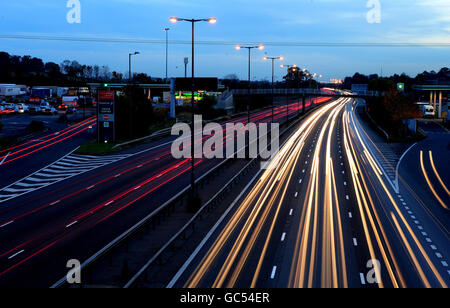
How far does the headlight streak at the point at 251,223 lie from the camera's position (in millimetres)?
17766

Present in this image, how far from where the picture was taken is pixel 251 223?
82.2ft

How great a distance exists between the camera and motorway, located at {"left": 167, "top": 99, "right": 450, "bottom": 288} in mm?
17531

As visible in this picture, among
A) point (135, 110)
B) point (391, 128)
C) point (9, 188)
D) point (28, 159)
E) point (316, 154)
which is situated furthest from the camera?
point (391, 128)

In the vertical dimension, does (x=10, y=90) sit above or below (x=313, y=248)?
above

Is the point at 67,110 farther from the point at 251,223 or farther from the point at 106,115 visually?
the point at 251,223

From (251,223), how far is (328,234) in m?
3.92

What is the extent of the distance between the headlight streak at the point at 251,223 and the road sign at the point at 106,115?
64.5 ft

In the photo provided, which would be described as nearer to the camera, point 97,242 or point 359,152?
point 97,242

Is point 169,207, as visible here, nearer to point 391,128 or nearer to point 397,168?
point 397,168

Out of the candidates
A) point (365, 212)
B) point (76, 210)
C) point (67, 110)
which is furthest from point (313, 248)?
point (67, 110)

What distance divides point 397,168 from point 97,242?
Answer: 1215 inches

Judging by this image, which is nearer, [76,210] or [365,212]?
[76,210]

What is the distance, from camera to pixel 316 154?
5278 centimetres
